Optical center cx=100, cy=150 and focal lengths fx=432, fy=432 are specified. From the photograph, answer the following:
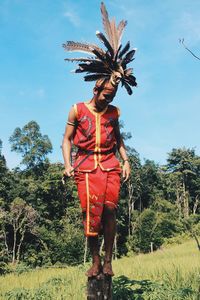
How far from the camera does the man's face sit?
11.0 feet

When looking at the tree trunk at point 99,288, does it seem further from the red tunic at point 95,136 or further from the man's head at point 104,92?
the man's head at point 104,92

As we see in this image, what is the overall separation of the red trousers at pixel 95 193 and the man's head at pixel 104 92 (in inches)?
21.3

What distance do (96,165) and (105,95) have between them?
21.7 inches

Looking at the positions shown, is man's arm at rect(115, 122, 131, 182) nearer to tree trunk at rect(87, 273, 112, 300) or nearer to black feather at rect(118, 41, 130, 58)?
black feather at rect(118, 41, 130, 58)

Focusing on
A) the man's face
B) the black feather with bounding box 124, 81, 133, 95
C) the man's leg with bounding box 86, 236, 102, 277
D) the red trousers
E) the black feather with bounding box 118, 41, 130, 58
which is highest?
the black feather with bounding box 118, 41, 130, 58

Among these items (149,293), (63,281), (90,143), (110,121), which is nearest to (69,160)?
(90,143)

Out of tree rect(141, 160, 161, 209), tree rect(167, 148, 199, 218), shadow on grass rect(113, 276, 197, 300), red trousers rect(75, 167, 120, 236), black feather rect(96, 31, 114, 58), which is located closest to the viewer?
red trousers rect(75, 167, 120, 236)

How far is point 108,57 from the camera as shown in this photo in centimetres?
336

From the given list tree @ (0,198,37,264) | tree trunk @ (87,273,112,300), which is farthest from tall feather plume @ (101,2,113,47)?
tree @ (0,198,37,264)

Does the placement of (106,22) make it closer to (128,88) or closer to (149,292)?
(128,88)

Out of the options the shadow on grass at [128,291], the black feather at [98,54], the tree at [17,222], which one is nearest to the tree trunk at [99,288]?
the shadow on grass at [128,291]

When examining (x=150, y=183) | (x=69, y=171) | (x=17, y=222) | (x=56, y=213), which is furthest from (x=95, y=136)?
(x=150, y=183)

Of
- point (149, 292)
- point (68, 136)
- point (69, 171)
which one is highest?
point (68, 136)

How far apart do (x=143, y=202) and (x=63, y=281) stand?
44.6 metres
